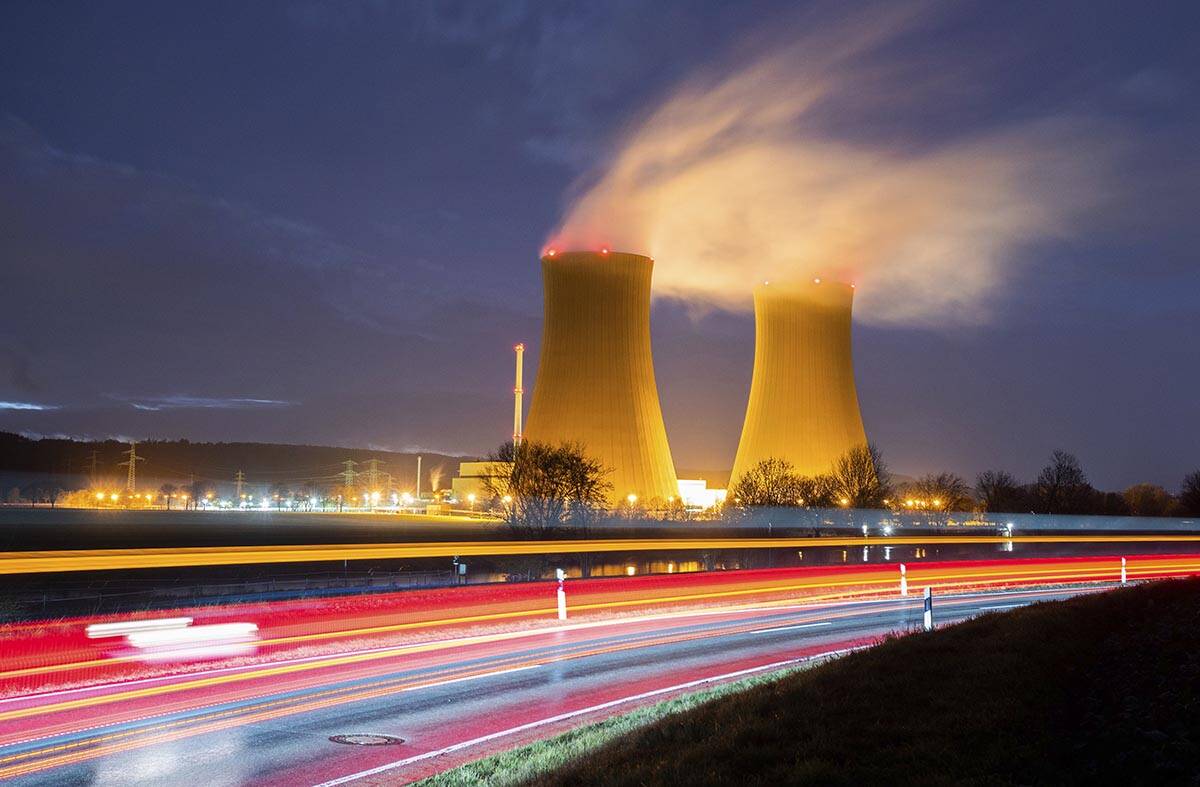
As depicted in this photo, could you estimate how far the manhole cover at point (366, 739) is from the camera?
673cm

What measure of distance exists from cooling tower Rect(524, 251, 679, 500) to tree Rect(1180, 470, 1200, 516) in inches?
1400

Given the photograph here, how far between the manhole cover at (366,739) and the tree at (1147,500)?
78869 mm

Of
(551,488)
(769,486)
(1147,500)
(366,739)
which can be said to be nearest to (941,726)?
(366,739)

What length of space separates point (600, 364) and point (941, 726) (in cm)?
3785

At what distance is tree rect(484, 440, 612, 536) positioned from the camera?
39562mm

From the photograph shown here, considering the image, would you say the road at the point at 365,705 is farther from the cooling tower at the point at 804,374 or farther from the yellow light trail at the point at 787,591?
the cooling tower at the point at 804,374

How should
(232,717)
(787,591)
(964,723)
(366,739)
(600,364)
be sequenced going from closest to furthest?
(964,723), (366,739), (232,717), (787,591), (600,364)

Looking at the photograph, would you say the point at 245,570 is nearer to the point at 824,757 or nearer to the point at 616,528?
the point at 616,528

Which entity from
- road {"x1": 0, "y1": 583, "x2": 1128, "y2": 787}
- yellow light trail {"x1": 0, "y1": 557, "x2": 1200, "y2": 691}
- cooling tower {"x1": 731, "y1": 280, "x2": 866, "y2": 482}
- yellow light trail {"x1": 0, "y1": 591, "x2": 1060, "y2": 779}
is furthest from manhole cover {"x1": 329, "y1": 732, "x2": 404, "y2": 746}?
cooling tower {"x1": 731, "y1": 280, "x2": 866, "y2": 482}

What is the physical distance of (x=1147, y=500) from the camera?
85000 mm

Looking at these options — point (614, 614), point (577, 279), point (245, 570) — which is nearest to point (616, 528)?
point (577, 279)

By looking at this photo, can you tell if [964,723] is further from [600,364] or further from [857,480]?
[857,480]

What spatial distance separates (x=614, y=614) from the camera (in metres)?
14.8

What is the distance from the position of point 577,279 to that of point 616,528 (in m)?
11.1
